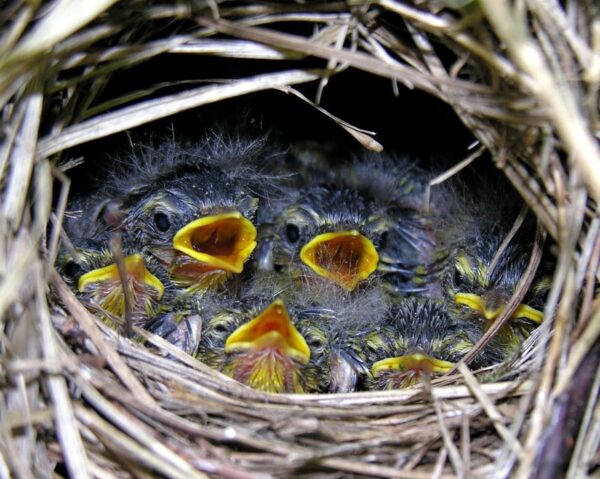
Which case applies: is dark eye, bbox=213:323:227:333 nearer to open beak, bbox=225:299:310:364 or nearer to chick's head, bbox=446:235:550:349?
open beak, bbox=225:299:310:364

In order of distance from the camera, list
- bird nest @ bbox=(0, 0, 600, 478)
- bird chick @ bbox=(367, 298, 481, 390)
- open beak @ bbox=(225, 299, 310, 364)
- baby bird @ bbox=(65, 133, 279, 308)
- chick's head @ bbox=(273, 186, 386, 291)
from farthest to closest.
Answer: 1. chick's head @ bbox=(273, 186, 386, 291)
2. baby bird @ bbox=(65, 133, 279, 308)
3. bird chick @ bbox=(367, 298, 481, 390)
4. open beak @ bbox=(225, 299, 310, 364)
5. bird nest @ bbox=(0, 0, 600, 478)

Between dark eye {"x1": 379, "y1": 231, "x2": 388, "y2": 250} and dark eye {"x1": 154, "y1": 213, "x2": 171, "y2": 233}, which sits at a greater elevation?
dark eye {"x1": 154, "y1": 213, "x2": 171, "y2": 233}

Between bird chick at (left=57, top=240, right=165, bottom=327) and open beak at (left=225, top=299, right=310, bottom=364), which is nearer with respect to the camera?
open beak at (left=225, top=299, right=310, bottom=364)

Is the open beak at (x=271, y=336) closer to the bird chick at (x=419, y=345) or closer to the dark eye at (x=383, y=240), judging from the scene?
the bird chick at (x=419, y=345)

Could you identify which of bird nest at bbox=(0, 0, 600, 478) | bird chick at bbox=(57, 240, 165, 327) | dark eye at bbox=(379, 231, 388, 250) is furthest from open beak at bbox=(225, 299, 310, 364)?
dark eye at bbox=(379, 231, 388, 250)

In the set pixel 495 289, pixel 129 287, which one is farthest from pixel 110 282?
pixel 495 289

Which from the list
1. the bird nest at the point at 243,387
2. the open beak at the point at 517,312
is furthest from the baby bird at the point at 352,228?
the bird nest at the point at 243,387
